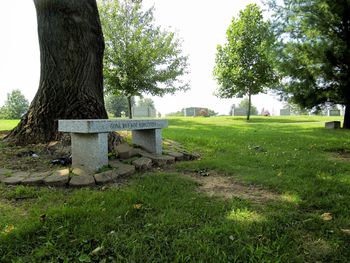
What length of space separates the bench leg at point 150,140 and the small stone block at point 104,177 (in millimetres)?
1566

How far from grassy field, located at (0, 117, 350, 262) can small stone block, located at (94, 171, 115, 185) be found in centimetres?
26

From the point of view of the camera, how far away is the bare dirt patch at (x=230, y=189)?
3285 millimetres

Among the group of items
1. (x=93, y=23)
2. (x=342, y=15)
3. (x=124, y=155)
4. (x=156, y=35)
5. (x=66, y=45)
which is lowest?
(x=124, y=155)

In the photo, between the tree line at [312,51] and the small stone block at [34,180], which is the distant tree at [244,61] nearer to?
the tree line at [312,51]

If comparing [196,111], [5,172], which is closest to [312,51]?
[5,172]

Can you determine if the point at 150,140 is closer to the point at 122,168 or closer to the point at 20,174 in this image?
the point at 122,168

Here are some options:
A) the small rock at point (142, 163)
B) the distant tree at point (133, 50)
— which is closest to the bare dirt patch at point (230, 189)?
the small rock at point (142, 163)

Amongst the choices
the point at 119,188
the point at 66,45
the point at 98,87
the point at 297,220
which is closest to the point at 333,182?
the point at 297,220

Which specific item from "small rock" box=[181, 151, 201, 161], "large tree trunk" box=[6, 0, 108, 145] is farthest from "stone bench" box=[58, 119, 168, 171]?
"small rock" box=[181, 151, 201, 161]

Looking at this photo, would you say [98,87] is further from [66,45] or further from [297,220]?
[297,220]

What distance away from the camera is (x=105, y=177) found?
369cm

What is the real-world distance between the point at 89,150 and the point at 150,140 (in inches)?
61.8

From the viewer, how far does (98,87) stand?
5.42 meters

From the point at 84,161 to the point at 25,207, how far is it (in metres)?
1.24
